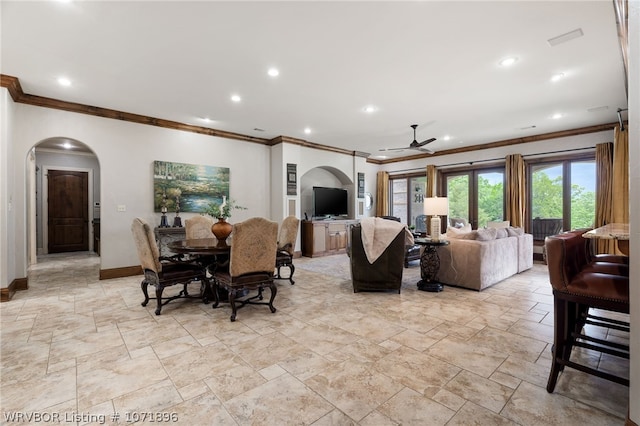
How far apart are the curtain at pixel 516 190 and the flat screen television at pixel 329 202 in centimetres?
396

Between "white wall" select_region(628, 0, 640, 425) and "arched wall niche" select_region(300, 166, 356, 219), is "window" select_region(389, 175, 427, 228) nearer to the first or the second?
"arched wall niche" select_region(300, 166, 356, 219)

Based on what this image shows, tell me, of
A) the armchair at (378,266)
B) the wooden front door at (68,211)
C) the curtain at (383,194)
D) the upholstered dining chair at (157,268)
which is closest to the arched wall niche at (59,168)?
the wooden front door at (68,211)

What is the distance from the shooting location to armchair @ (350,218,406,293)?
152 inches

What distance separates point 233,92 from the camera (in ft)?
13.4

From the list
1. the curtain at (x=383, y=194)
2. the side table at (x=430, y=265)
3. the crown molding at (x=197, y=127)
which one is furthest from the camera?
the curtain at (x=383, y=194)

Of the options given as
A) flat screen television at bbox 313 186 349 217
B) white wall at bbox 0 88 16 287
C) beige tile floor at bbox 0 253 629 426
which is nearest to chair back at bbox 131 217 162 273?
beige tile floor at bbox 0 253 629 426

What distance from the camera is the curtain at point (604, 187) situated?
5477mm

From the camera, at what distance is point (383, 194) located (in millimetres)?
9273

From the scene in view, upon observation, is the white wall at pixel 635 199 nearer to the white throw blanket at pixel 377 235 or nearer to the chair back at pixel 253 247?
the white throw blanket at pixel 377 235

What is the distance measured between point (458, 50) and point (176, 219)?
493cm

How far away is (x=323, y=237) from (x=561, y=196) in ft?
17.2

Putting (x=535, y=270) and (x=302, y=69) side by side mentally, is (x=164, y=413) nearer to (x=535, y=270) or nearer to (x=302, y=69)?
(x=302, y=69)

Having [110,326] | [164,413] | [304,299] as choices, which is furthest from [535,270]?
[110,326]

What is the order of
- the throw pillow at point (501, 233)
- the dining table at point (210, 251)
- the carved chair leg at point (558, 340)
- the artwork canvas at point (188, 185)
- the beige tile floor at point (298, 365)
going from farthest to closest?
the artwork canvas at point (188, 185)
the throw pillow at point (501, 233)
the dining table at point (210, 251)
the carved chair leg at point (558, 340)
the beige tile floor at point (298, 365)
